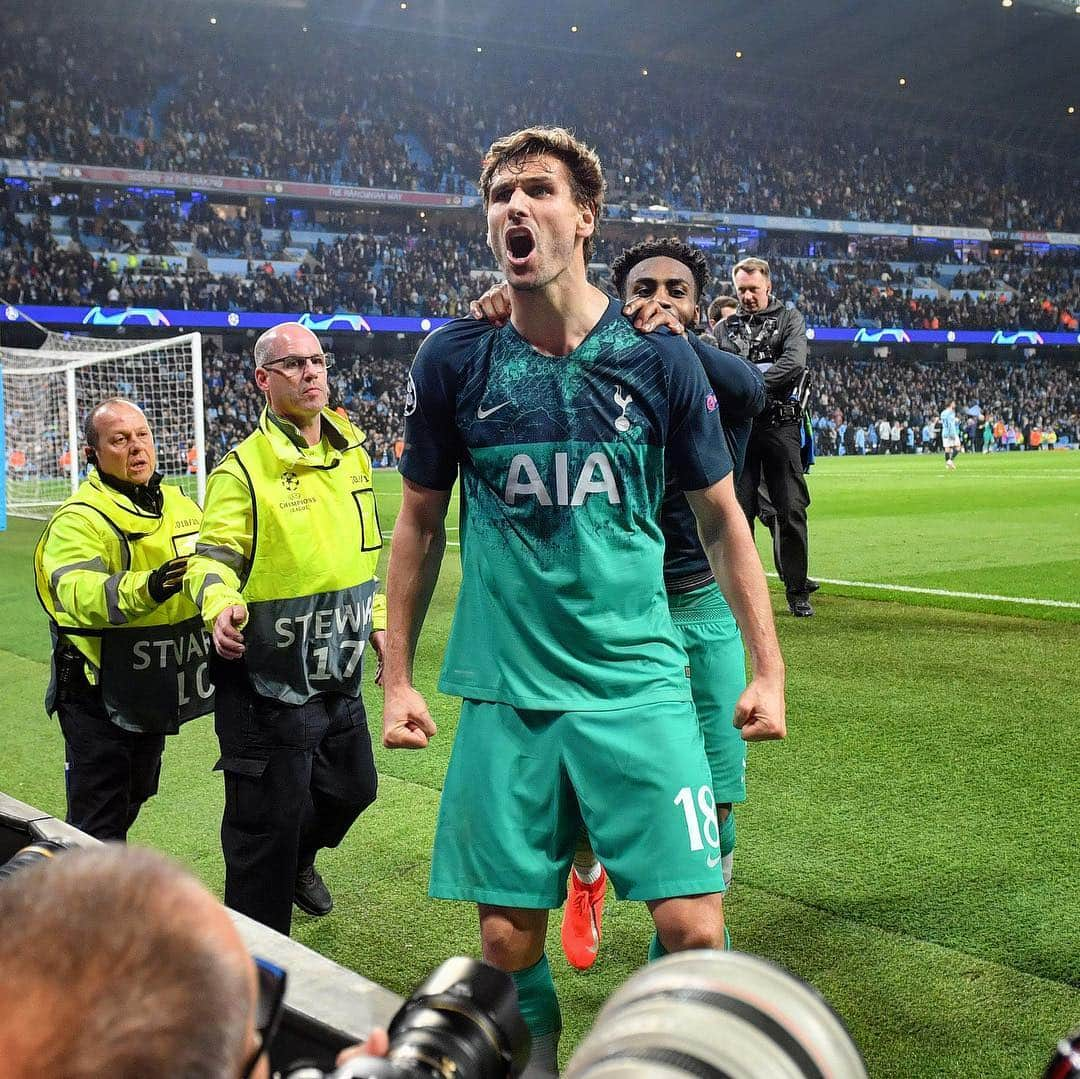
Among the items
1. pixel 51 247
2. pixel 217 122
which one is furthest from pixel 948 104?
pixel 51 247

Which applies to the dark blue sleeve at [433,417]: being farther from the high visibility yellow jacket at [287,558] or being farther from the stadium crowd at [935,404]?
the stadium crowd at [935,404]

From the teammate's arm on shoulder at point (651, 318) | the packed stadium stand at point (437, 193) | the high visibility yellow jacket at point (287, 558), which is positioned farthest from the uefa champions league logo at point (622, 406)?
the packed stadium stand at point (437, 193)

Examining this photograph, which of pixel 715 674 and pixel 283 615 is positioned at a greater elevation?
pixel 283 615

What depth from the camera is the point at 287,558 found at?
12.4 feet

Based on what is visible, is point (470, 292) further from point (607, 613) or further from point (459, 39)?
point (607, 613)

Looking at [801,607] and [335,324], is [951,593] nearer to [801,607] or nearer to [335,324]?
[801,607]

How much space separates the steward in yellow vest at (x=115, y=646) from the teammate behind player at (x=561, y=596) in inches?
69.8

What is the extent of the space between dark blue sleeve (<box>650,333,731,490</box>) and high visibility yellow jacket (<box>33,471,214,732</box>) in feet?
6.89

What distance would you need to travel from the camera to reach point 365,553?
4027mm

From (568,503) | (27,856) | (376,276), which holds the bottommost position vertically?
(27,856)

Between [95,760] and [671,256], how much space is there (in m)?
2.59

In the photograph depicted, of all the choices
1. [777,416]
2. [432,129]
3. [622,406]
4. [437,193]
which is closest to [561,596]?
[622,406]

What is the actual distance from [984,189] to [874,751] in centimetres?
5807

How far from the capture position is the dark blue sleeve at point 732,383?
11.1 ft
